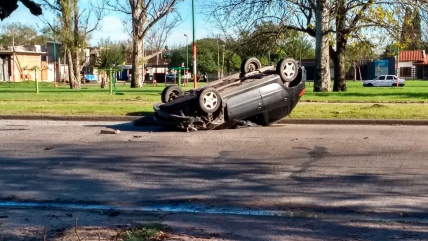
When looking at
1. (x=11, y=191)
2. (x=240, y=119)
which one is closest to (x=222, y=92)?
(x=240, y=119)

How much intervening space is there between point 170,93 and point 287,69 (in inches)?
119

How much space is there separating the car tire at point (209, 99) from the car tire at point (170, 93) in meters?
1.94

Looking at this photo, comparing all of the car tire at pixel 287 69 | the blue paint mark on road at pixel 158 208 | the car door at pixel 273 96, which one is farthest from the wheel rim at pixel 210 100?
the blue paint mark on road at pixel 158 208

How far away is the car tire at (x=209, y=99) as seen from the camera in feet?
44.0

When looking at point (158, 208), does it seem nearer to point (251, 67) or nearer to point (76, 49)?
point (251, 67)

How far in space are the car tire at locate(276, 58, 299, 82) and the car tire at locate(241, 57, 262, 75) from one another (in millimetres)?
→ 1363

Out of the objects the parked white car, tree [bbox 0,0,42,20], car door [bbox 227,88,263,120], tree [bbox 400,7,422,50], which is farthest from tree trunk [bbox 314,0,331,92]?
the parked white car

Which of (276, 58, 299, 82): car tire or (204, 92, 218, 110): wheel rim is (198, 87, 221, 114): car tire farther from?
(276, 58, 299, 82): car tire

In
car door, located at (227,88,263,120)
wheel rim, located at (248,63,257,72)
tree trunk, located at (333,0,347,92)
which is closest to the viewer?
car door, located at (227,88,263,120)

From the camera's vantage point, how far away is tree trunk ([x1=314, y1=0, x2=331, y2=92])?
2892 cm

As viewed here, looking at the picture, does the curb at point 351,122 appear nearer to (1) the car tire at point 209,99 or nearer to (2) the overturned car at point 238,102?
(2) the overturned car at point 238,102

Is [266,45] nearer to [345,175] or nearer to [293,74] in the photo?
[293,74]

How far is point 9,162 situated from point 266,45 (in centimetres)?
2291

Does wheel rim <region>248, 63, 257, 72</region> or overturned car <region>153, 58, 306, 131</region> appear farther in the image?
wheel rim <region>248, 63, 257, 72</region>
